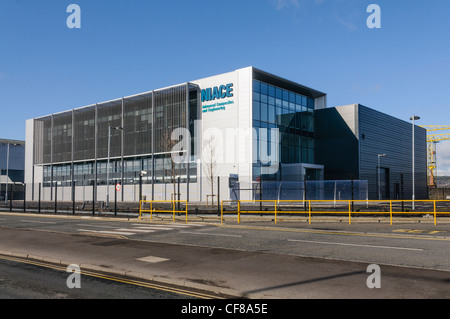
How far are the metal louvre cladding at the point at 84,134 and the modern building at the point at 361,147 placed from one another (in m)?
35.2

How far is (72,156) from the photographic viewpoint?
65938mm

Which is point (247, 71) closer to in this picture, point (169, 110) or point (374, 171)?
point (169, 110)

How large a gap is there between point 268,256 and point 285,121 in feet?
140

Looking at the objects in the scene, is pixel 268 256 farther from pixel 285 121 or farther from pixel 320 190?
pixel 285 121

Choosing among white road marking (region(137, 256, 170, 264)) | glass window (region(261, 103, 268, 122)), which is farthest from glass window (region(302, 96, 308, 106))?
white road marking (region(137, 256, 170, 264))

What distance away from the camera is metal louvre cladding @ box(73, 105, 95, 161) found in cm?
6366

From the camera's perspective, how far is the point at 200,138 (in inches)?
2035

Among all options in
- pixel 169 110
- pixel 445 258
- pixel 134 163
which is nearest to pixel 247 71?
pixel 169 110

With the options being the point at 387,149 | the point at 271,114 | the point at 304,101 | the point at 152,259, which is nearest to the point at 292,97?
the point at 304,101

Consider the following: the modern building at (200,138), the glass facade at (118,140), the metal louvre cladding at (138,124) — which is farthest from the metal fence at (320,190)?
the metal louvre cladding at (138,124)

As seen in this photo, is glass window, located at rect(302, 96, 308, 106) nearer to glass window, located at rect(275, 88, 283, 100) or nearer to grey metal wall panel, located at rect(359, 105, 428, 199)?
glass window, located at rect(275, 88, 283, 100)

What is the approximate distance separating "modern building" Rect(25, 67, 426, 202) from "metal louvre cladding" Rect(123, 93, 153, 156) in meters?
0.15

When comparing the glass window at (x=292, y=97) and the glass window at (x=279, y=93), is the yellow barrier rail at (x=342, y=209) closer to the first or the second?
the glass window at (x=279, y=93)

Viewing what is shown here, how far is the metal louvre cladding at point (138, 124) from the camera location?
5670 cm
